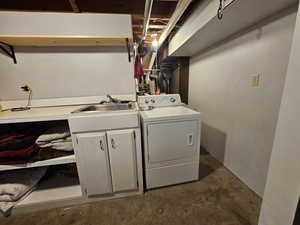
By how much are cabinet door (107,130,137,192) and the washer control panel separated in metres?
0.67

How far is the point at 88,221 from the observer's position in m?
1.24

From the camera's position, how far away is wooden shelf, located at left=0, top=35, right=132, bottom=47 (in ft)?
4.49

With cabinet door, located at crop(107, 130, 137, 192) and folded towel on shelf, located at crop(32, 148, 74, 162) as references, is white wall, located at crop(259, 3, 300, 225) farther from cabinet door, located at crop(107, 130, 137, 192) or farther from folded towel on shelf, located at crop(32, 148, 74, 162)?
folded towel on shelf, located at crop(32, 148, 74, 162)

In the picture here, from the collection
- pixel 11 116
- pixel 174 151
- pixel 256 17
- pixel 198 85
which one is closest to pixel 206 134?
pixel 198 85

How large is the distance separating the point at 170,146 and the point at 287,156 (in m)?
0.95

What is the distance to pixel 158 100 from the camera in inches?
75.3

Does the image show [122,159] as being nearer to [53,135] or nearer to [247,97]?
[53,135]

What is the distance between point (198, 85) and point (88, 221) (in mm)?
2721

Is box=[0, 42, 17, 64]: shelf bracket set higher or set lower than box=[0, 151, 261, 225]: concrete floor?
higher

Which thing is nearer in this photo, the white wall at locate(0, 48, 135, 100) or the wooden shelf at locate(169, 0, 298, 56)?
the wooden shelf at locate(169, 0, 298, 56)

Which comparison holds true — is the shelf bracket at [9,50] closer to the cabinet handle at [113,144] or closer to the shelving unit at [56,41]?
the shelving unit at [56,41]

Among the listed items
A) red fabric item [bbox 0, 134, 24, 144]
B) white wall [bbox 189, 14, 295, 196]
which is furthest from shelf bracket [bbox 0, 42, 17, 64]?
white wall [bbox 189, 14, 295, 196]

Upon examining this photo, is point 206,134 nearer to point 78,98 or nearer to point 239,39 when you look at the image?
point 239,39

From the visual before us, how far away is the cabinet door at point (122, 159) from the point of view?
130cm
